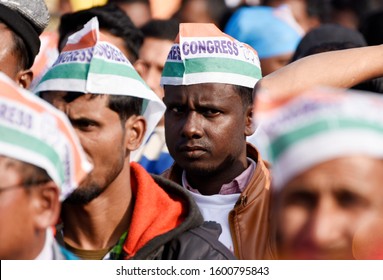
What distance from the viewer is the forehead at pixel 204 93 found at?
17.1ft

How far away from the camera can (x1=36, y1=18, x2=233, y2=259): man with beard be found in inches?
160

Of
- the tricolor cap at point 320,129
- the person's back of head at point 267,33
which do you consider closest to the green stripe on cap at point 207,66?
the person's back of head at point 267,33

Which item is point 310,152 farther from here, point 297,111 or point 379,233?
point 379,233

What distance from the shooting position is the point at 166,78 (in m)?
5.32

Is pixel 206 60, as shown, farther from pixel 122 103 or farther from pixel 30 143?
pixel 30 143

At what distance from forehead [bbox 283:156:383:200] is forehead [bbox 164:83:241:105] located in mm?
2574

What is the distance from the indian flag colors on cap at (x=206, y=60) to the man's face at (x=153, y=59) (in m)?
1.58

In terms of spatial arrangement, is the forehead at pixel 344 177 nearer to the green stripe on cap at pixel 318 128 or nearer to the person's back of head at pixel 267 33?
the green stripe on cap at pixel 318 128

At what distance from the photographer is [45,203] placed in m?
3.08

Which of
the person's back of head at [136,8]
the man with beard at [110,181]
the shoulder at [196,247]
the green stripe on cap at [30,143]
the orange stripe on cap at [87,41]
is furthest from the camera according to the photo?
the person's back of head at [136,8]

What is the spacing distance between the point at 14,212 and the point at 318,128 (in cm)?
91

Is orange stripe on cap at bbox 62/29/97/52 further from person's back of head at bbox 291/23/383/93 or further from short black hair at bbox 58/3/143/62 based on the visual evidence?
short black hair at bbox 58/3/143/62

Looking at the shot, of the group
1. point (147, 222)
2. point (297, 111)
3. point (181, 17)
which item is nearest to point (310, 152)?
point (297, 111)

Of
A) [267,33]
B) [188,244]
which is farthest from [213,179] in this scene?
[267,33]
